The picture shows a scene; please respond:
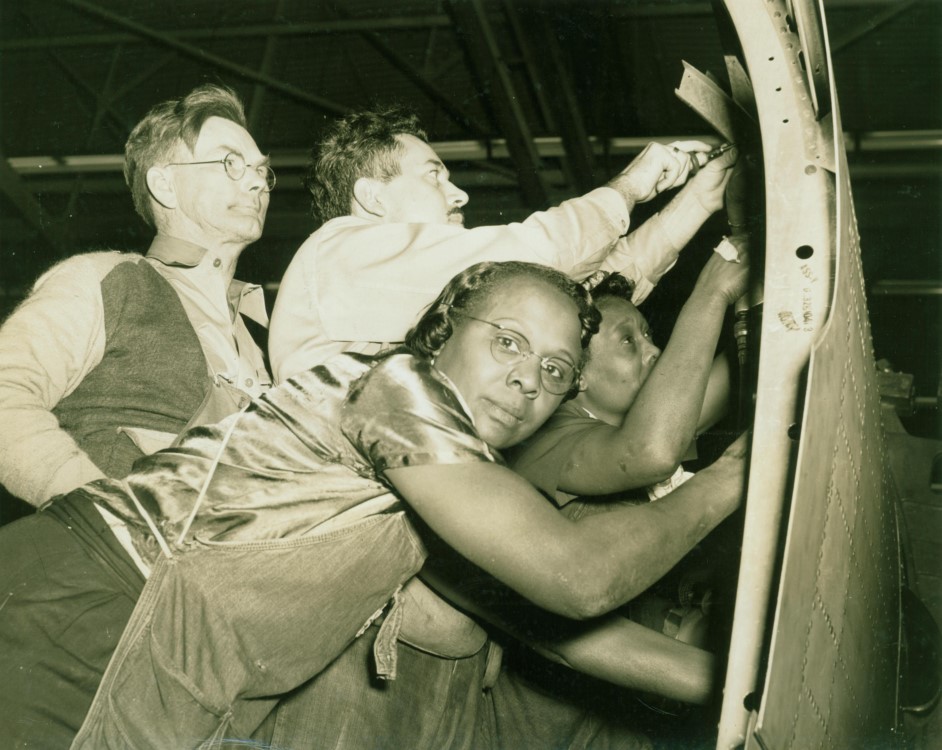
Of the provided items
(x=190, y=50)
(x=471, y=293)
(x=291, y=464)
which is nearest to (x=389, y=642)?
(x=291, y=464)

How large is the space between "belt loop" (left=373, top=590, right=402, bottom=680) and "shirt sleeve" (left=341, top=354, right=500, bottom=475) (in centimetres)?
47

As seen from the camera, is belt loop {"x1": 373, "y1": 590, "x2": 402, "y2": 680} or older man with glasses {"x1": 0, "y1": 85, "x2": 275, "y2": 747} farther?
belt loop {"x1": 373, "y1": 590, "x2": 402, "y2": 680}

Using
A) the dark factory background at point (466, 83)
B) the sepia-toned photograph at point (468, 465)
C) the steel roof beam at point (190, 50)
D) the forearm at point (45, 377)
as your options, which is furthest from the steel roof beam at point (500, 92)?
the forearm at point (45, 377)

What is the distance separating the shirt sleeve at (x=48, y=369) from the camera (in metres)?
1.93

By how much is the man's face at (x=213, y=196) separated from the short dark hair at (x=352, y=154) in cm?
20

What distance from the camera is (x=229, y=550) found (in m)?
1.51

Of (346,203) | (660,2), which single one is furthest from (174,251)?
(660,2)

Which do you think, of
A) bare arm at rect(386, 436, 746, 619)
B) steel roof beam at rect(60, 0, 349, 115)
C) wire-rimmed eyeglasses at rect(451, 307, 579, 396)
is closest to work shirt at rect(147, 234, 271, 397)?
wire-rimmed eyeglasses at rect(451, 307, 579, 396)

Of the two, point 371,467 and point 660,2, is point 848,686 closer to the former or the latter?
point 371,467

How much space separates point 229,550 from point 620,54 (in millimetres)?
5566

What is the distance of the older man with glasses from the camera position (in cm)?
152

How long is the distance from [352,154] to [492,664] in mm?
1569

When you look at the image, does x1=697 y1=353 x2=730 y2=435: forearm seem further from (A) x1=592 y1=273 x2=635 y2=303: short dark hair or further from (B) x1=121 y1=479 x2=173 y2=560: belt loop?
(B) x1=121 y1=479 x2=173 y2=560: belt loop

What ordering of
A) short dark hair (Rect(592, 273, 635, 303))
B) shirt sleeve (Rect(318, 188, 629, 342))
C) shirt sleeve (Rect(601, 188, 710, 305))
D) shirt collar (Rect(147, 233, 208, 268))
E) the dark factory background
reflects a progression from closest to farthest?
shirt sleeve (Rect(318, 188, 629, 342))
shirt sleeve (Rect(601, 188, 710, 305))
shirt collar (Rect(147, 233, 208, 268))
short dark hair (Rect(592, 273, 635, 303))
the dark factory background
